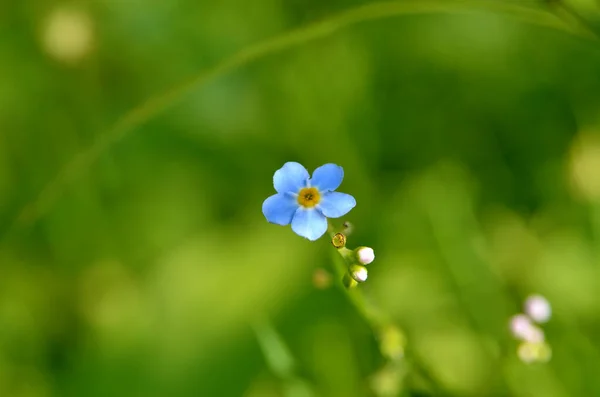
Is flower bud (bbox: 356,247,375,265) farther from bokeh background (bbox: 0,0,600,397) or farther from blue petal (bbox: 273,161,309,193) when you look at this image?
bokeh background (bbox: 0,0,600,397)

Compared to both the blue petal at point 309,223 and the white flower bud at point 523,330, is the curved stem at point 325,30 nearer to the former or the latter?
the blue petal at point 309,223

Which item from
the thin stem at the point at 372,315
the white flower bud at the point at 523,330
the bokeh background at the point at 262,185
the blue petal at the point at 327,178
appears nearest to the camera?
the blue petal at the point at 327,178

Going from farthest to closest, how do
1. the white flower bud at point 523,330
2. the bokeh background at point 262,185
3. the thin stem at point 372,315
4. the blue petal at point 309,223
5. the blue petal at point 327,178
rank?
the bokeh background at point 262,185 → the white flower bud at point 523,330 → the thin stem at point 372,315 → the blue petal at point 327,178 → the blue petal at point 309,223

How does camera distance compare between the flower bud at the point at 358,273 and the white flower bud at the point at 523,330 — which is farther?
the white flower bud at the point at 523,330

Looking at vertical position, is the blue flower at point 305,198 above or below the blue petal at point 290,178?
below

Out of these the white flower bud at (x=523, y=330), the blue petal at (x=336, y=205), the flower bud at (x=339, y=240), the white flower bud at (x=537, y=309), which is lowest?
the white flower bud at (x=523, y=330)

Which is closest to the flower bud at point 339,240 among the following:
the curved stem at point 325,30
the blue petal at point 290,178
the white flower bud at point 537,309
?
the blue petal at point 290,178

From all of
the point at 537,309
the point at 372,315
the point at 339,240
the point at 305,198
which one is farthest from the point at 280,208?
the point at 537,309
